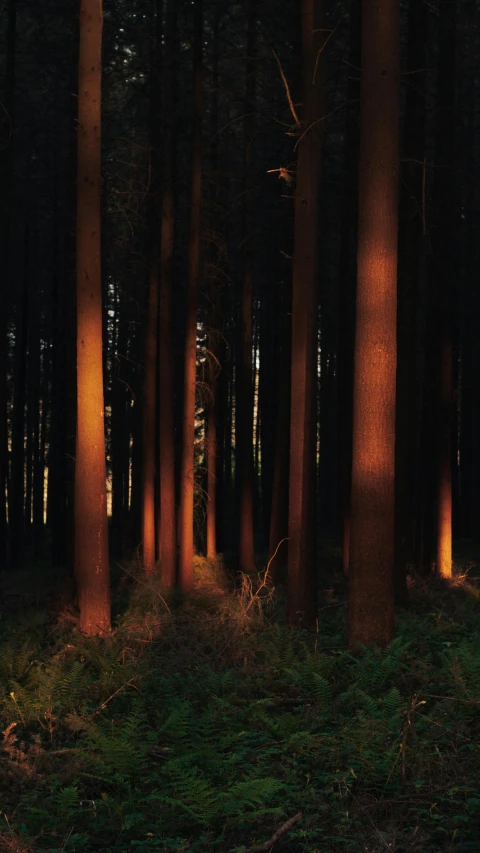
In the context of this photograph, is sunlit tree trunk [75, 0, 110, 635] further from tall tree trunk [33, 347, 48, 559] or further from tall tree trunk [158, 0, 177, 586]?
tall tree trunk [33, 347, 48, 559]

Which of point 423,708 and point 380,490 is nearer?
point 423,708

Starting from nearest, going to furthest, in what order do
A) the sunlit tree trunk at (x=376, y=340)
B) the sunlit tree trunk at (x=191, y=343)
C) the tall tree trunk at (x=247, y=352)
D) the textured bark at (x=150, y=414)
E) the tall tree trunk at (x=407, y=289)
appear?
the sunlit tree trunk at (x=376, y=340), the tall tree trunk at (x=407, y=289), the sunlit tree trunk at (x=191, y=343), the textured bark at (x=150, y=414), the tall tree trunk at (x=247, y=352)

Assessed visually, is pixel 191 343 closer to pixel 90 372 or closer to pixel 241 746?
pixel 90 372

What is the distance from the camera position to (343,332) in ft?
67.1

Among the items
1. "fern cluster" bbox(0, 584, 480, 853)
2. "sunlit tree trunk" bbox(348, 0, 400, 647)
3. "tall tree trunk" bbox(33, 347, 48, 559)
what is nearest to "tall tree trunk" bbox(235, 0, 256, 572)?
Result: "tall tree trunk" bbox(33, 347, 48, 559)

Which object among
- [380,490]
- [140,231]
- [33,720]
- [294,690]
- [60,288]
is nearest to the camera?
[33,720]

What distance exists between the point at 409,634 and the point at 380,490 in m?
2.15

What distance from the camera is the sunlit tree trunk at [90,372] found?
12047mm

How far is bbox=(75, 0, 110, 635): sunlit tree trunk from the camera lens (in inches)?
474

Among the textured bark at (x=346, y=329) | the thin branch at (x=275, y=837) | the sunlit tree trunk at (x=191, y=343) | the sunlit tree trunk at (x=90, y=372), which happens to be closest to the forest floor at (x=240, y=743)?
the thin branch at (x=275, y=837)

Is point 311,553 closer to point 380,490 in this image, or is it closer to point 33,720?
point 380,490

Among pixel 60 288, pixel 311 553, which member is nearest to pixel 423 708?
pixel 311 553

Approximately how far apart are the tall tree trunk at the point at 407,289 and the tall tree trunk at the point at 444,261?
3.34m

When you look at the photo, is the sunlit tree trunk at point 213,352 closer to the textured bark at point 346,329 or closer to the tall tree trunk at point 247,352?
the tall tree trunk at point 247,352
